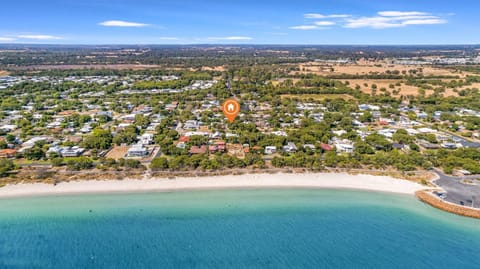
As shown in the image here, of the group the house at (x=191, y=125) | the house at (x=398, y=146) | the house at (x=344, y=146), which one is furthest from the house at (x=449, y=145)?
the house at (x=191, y=125)

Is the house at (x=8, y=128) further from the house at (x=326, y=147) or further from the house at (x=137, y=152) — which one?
the house at (x=326, y=147)

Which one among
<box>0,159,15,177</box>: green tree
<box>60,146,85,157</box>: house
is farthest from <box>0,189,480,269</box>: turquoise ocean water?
<box>60,146,85,157</box>: house

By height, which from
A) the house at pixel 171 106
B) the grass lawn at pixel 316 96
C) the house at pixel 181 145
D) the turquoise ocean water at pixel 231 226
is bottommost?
the turquoise ocean water at pixel 231 226

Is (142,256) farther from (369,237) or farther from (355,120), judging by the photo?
(355,120)

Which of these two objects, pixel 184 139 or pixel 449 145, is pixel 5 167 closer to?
pixel 184 139

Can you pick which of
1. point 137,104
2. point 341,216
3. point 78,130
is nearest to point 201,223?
point 341,216
